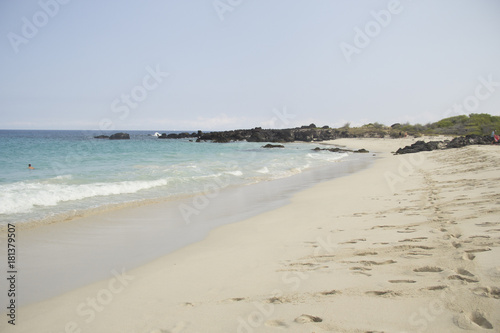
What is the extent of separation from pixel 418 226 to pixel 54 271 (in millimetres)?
5769

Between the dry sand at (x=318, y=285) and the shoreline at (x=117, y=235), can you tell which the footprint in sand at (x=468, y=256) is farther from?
the shoreline at (x=117, y=235)

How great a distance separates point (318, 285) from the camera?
3287mm

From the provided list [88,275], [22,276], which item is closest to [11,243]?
[22,276]

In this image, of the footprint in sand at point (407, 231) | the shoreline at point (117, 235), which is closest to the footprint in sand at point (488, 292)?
the footprint in sand at point (407, 231)

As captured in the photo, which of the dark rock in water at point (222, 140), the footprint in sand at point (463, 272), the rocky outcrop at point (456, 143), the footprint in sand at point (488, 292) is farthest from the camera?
the dark rock in water at point (222, 140)

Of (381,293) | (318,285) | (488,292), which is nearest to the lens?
(488,292)

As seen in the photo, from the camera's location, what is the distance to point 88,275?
434 centimetres

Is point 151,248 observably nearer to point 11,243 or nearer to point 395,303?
point 11,243

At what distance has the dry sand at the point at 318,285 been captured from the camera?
2.61 metres

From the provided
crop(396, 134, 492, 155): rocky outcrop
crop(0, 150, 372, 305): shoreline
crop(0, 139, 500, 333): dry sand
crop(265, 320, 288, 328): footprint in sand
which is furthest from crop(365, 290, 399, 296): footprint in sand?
crop(396, 134, 492, 155): rocky outcrop

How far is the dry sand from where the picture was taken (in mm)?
2609

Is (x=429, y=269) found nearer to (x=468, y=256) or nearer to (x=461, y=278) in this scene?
(x=461, y=278)

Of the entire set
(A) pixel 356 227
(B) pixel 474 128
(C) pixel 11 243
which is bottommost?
(C) pixel 11 243

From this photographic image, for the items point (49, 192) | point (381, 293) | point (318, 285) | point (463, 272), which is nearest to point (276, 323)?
point (318, 285)
